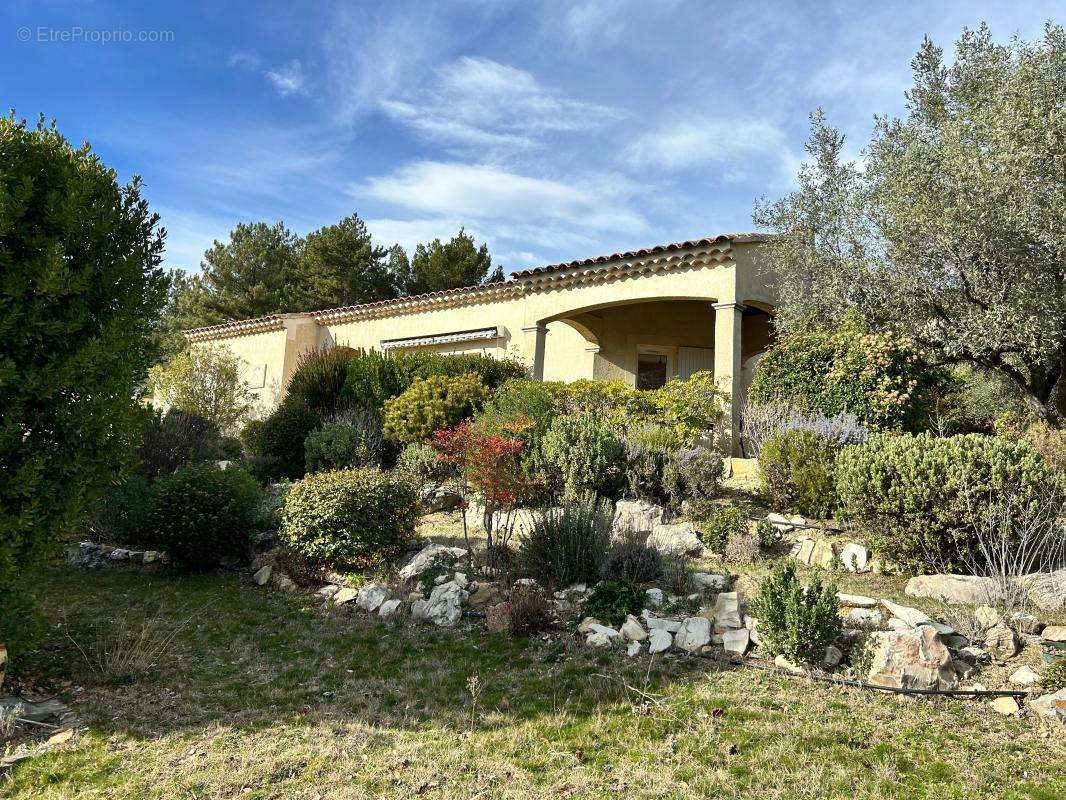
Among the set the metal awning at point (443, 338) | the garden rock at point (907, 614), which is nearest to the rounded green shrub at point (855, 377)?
the garden rock at point (907, 614)

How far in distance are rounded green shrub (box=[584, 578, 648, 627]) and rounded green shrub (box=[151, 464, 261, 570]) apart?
425cm

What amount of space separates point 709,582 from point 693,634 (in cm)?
119

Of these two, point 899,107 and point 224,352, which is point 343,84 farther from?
point 224,352

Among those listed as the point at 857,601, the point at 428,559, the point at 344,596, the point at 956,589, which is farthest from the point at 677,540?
the point at 344,596

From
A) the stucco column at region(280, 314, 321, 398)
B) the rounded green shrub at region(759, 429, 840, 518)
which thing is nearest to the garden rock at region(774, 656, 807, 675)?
the rounded green shrub at region(759, 429, 840, 518)

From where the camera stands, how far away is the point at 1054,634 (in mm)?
4586

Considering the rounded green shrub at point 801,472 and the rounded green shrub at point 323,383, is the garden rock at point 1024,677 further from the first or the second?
the rounded green shrub at point 323,383

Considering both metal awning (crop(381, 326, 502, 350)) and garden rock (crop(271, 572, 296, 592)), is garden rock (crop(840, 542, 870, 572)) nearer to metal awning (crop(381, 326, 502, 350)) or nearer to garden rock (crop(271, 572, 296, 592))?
garden rock (crop(271, 572, 296, 592))

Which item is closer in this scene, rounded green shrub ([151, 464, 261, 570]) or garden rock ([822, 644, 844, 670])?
garden rock ([822, 644, 844, 670])

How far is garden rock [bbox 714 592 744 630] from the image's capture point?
495 cm

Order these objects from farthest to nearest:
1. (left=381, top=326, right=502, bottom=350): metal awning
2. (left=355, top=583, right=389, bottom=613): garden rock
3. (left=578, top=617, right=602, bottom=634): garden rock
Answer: (left=381, top=326, right=502, bottom=350): metal awning → (left=355, top=583, right=389, bottom=613): garden rock → (left=578, top=617, right=602, bottom=634): garden rock

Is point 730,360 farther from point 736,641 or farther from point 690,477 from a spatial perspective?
point 736,641

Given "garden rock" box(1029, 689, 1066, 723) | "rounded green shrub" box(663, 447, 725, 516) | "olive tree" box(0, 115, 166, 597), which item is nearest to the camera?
"garden rock" box(1029, 689, 1066, 723)

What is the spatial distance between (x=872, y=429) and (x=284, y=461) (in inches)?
389
